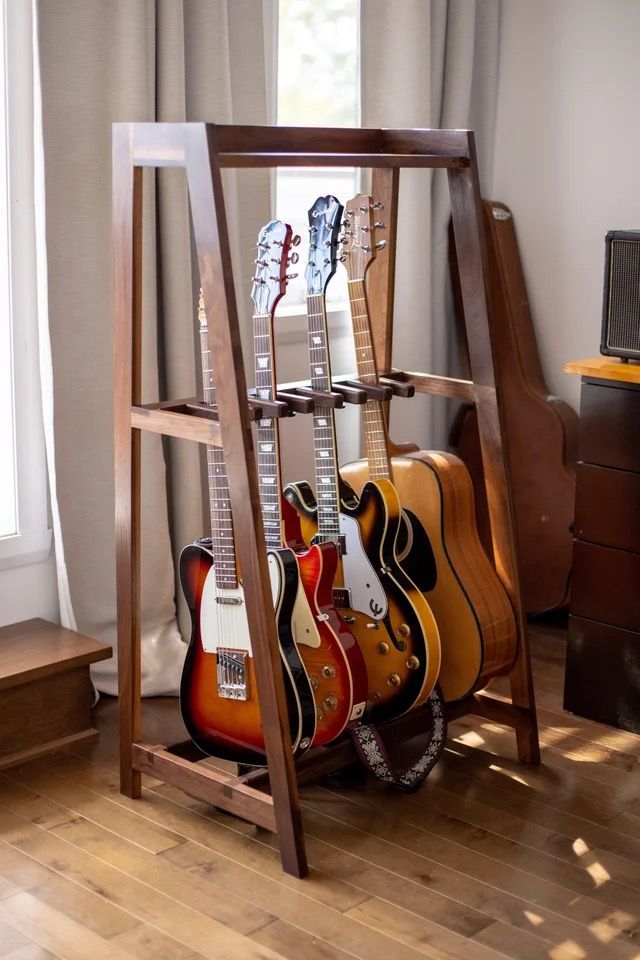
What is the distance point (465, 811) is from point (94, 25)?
6.02ft

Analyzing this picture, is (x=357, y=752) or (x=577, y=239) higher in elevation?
(x=577, y=239)

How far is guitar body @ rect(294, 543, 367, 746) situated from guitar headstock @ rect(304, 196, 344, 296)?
1.70 feet

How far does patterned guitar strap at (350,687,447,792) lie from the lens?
7.72 ft

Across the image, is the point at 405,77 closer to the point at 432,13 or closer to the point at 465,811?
the point at 432,13

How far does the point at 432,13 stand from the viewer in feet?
10.9

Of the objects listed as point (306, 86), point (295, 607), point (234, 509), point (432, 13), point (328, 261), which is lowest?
point (295, 607)

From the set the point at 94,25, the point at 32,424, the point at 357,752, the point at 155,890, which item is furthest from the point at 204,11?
the point at 155,890

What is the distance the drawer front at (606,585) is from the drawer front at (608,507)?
0.03m

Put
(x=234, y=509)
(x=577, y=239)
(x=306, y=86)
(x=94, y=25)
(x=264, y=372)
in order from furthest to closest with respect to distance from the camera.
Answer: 1. (x=577, y=239)
2. (x=306, y=86)
3. (x=94, y=25)
4. (x=264, y=372)
5. (x=234, y=509)

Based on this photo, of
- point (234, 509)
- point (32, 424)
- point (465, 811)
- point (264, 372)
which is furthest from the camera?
point (32, 424)

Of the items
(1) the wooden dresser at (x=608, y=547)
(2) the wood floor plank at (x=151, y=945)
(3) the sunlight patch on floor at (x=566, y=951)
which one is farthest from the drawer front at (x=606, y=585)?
(2) the wood floor plank at (x=151, y=945)

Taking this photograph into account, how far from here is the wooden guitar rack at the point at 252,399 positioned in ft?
6.57

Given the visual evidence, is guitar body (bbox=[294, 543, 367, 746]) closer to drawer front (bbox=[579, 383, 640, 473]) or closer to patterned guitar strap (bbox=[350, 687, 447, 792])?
patterned guitar strap (bbox=[350, 687, 447, 792])

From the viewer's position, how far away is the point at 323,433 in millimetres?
2344
